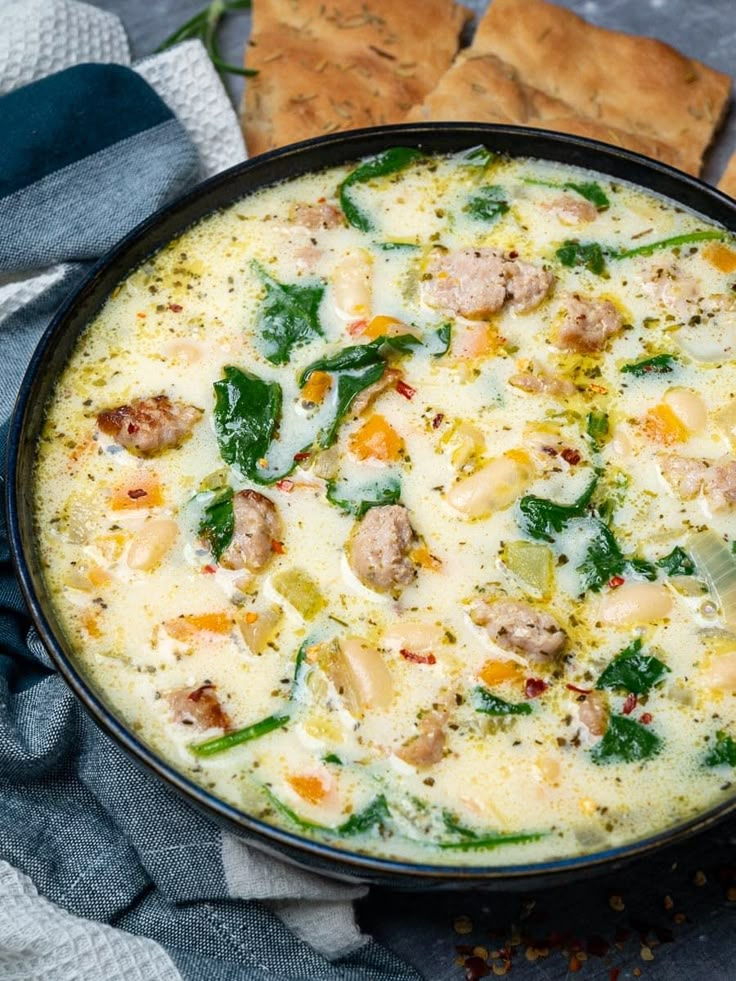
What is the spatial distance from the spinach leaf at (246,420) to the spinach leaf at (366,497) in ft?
0.54

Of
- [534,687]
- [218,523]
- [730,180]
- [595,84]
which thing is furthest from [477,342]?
[595,84]

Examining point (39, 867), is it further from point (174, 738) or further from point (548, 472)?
point (548, 472)

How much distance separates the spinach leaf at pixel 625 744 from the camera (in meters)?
3.11

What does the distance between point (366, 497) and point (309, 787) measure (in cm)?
80

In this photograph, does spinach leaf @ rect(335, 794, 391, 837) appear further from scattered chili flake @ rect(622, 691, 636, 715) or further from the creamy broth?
scattered chili flake @ rect(622, 691, 636, 715)

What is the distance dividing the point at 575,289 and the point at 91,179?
1.73 meters

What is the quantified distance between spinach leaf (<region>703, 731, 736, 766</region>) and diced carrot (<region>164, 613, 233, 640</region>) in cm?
124

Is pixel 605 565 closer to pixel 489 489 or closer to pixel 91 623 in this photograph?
pixel 489 489

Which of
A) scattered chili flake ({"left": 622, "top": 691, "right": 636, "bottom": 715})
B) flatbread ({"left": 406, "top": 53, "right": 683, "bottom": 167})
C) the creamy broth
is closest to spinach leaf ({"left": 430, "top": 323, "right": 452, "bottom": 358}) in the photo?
the creamy broth

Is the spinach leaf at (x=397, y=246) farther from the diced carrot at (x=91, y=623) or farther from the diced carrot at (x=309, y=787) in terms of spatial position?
the diced carrot at (x=309, y=787)

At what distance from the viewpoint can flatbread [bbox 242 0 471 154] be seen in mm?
4758

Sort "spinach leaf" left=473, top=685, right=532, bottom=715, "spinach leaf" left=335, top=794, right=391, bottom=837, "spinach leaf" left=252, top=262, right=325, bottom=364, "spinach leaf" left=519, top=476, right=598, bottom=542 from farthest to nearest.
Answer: "spinach leaf" left=252, top=262, right=325, bottom=364, "spinach leaf" left=519, top=476, right=598, bottom=542, "spinach leaf" left=473, top=685, right=532, bottom=715, "spinach leaf" left=335, top=794, right=391, bottom=837

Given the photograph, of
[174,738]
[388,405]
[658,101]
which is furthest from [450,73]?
[174,738]

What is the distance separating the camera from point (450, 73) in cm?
479
